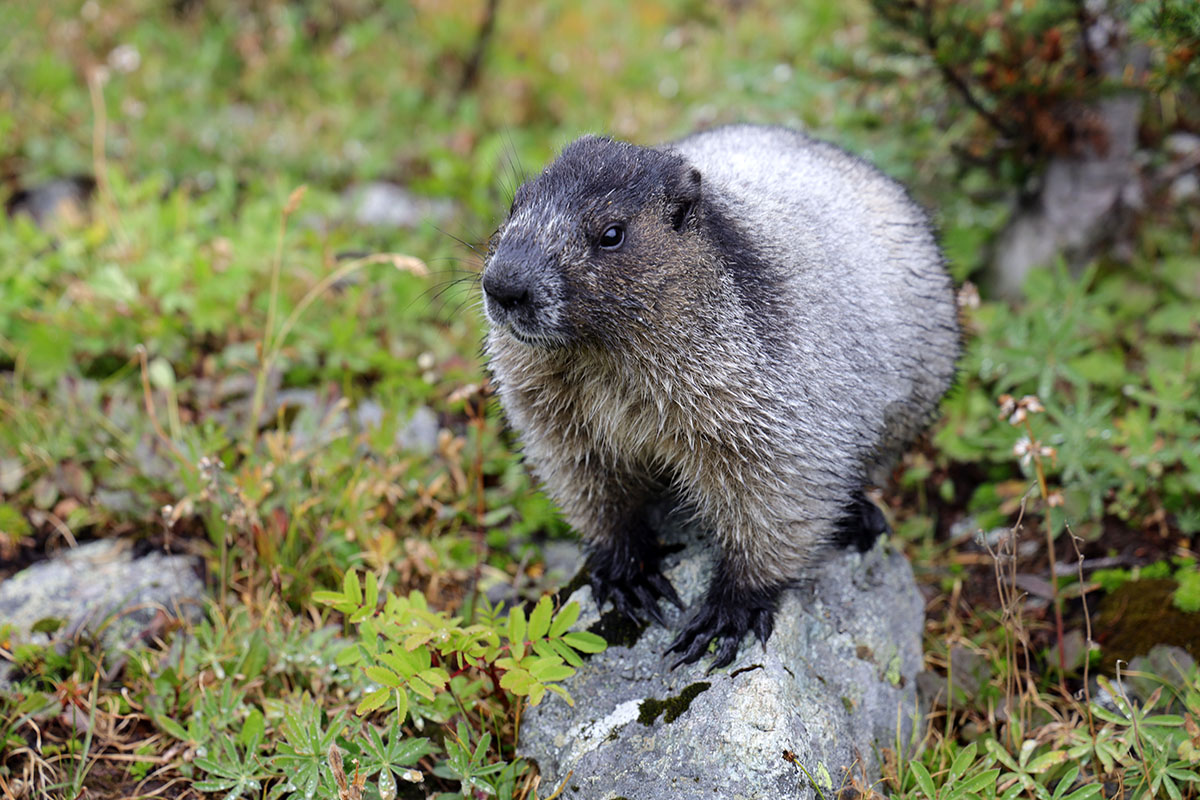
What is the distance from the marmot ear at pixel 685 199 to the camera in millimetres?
3258

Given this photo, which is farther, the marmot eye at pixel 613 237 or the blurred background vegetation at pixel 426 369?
the blurred background vegetation at pixel 426 369

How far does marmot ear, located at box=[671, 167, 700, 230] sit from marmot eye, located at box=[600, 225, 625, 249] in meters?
0.19

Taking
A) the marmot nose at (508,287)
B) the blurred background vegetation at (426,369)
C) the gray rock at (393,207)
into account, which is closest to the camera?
the marmot nose at (508,287)

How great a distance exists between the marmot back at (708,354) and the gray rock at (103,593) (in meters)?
1.66

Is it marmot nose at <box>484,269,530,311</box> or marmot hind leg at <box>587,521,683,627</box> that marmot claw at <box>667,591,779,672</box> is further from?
marmot nose at <box>484,269,530,311</box>

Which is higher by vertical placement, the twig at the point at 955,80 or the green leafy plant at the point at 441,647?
the twig at the point at 955,80

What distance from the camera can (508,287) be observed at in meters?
3.05

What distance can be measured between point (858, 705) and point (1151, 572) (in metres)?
1.57

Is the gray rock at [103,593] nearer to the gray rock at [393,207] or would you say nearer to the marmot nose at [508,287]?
the marmot nose at [508,287]

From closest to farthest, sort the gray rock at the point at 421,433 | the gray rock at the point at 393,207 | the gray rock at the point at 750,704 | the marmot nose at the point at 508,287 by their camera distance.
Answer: the marmot nose at the point at 508,287
the gray rock at the point at 750,704
the gray rock at the point at 421,433
the gray rock at the point at 393,207

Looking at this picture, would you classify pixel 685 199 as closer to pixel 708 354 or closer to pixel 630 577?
pixel 708 354

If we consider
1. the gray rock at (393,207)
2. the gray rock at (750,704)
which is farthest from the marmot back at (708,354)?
the gray rock at (393,207)

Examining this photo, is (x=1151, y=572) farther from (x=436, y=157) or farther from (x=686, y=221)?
(x=436, y=157)

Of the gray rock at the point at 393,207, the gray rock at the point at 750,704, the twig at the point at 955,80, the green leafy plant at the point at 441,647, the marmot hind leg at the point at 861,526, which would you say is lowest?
the gray rock at the point at 750,704
